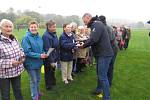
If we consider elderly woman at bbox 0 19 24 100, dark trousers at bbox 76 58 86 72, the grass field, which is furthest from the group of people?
dark trousers at bbox 76 58 86 72

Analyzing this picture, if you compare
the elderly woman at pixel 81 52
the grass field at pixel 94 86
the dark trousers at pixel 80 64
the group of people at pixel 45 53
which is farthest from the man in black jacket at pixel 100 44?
the dark trousers at pixel 80 64

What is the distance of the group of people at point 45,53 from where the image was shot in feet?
17.9

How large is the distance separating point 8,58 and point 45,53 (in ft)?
4.40

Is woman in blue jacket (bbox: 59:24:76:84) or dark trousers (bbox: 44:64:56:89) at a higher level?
woman in blue jacket (bbox: 59:24:76:84)

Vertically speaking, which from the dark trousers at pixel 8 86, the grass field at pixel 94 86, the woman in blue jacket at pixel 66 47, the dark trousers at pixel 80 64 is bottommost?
the grass field at pixel 94 86

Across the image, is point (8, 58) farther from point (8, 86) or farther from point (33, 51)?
point (33, 51)

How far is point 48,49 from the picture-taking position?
688 cm

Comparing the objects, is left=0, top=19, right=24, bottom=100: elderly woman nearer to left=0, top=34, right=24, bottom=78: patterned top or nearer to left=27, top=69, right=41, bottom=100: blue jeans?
left=0, top=34, right=24, bottom=78: patterned top

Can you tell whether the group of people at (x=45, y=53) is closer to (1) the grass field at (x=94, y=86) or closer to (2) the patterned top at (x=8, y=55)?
(2) the patterned top at (x=8, y=55)

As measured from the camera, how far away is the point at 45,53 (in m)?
6.66

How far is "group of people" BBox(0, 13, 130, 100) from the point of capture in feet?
17.9

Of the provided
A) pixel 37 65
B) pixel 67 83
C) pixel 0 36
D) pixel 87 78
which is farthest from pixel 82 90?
pixel 0 36

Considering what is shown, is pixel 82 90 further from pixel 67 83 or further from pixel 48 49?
pixel 48 49

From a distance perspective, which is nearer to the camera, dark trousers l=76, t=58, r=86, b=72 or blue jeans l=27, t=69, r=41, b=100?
blue jeans l=27, t=69, r=41, b=100
